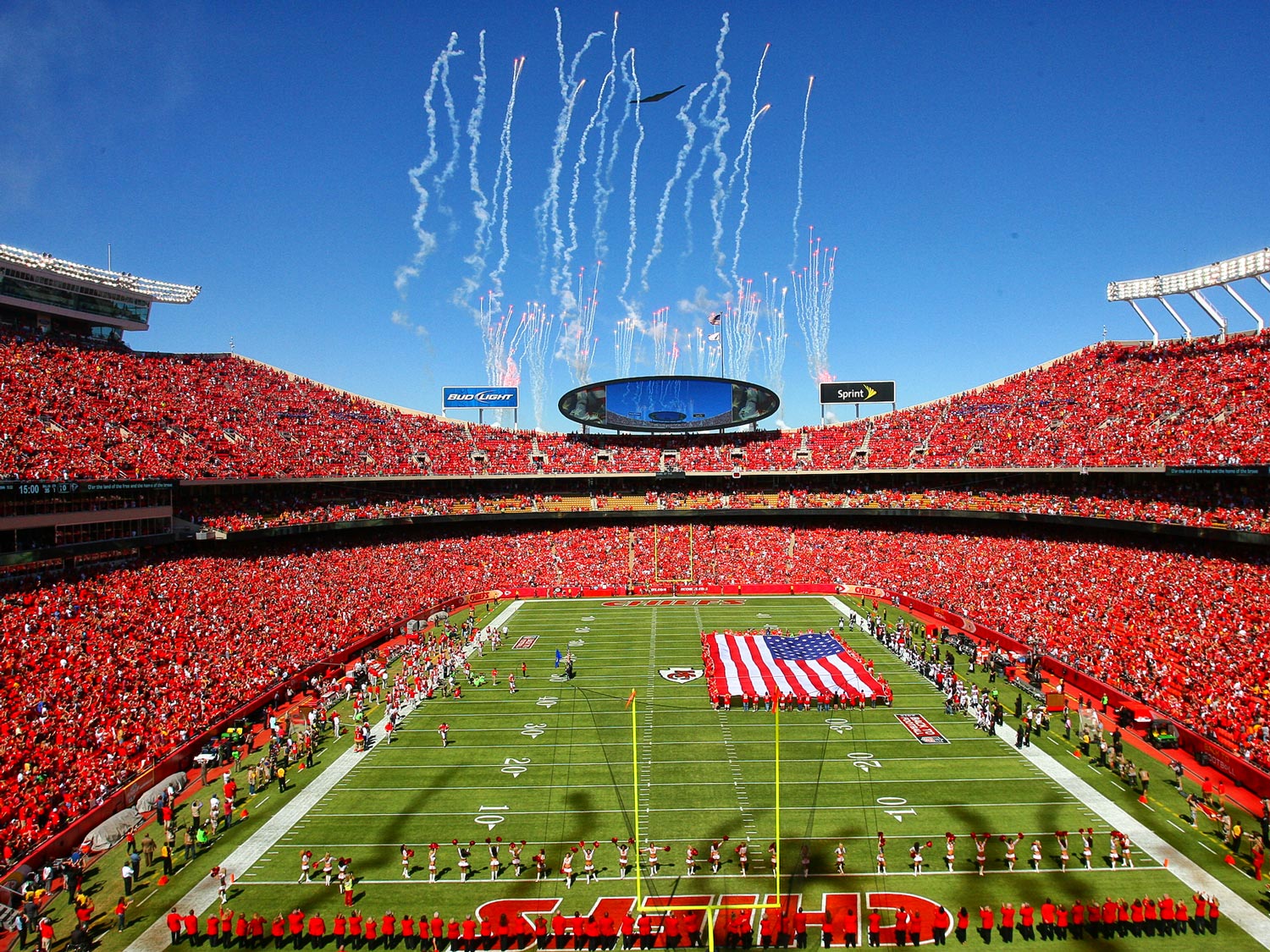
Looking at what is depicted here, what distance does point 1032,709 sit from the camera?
23.2 meters

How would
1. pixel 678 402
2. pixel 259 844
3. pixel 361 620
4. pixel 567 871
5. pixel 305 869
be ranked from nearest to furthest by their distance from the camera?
1. pixel 567 871
2. pixel 305 869
3. pixel 259 844
4. pixel 361 620
5. pixel 678 402

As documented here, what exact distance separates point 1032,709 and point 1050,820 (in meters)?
6.79

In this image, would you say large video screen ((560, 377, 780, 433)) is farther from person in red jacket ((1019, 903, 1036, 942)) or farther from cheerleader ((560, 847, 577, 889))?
A: person in red jacket ((1019, 903, 1036, 942))

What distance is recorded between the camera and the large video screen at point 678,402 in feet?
198

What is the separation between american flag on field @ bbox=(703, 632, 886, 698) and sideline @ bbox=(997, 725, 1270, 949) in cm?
635

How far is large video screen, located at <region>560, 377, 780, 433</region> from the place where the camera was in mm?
60219

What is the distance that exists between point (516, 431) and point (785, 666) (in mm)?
41986

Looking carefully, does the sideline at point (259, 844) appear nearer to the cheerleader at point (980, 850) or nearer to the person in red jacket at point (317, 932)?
the person in red jacket at point (317, 932)

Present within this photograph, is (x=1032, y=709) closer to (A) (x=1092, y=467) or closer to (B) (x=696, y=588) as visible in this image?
(A) (x=1092, y=467)

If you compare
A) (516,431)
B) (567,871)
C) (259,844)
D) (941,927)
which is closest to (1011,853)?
(941,927)

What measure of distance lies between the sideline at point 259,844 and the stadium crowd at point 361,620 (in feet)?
13.7

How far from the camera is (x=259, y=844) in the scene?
55.9 ft

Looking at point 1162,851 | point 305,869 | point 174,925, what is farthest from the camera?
point 1162,851

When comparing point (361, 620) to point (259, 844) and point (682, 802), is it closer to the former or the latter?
point (259, 844)
